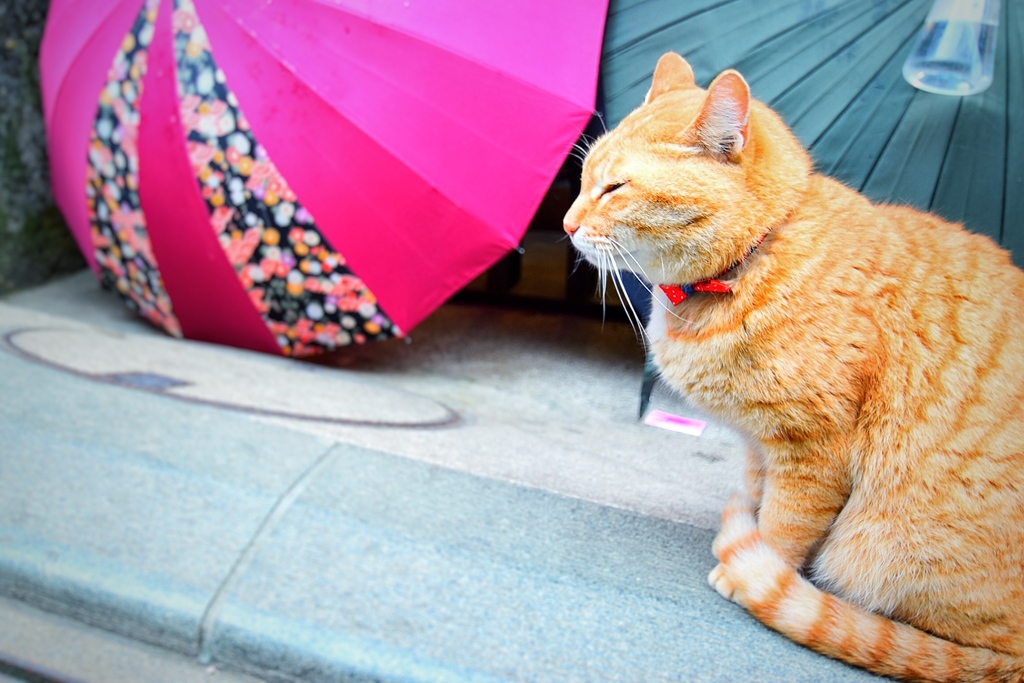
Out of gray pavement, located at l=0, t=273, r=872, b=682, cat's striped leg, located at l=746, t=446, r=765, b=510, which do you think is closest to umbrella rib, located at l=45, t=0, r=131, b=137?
gray pavement, located at l=0, t=273, r=872, b=682

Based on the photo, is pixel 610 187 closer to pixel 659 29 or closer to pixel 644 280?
pixel 644 280

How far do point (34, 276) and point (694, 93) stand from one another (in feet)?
7.51

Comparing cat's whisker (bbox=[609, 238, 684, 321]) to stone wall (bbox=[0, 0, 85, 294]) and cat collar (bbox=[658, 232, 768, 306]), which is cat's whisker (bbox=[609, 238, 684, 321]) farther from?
stone wall (bbox=[0, 0, 85, 294])

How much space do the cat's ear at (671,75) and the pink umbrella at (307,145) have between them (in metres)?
0.18

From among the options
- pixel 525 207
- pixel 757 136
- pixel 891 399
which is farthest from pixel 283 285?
pixel 891 399

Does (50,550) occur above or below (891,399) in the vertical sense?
below

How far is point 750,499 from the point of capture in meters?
1.09

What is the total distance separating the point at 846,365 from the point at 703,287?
196 mm

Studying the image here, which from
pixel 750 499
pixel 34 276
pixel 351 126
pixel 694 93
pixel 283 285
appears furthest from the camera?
pixel 34 276

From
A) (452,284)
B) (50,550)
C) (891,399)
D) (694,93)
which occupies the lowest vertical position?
(50,550)

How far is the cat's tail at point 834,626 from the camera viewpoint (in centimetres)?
89

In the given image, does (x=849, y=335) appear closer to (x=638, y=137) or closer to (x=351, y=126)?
(x=638, y=137)

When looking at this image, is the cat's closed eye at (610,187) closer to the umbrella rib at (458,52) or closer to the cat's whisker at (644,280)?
the cat's whisker at (644,280)

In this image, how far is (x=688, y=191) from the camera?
2.97ft
